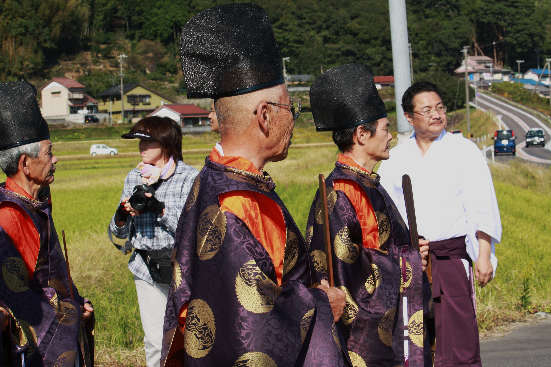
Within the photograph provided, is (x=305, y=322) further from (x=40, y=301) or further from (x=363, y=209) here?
(x=40, y=301)

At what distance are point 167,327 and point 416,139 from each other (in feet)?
8.80

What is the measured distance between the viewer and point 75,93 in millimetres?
73625

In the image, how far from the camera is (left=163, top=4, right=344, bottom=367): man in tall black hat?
1.90 m

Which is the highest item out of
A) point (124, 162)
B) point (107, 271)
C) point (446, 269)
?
point (446, 269)

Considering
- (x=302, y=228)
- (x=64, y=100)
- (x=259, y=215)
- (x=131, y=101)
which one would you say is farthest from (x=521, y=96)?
(x=259, y=215)

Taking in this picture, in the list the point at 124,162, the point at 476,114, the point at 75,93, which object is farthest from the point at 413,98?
the point at 75,93

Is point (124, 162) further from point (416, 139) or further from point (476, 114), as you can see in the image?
point (476, 114)

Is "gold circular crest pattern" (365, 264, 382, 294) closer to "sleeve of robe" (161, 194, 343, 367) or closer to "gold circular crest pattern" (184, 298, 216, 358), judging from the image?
"sleeve of robe" (161, 194, 343, 367)

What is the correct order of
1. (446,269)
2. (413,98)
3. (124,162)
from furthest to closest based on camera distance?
(124,162), (413,98), (446,269)

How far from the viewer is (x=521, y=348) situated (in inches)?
207

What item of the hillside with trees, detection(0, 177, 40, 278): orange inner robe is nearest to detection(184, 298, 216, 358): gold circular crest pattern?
detection(0, 177, 40, 278): orange inner robe

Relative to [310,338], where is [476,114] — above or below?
below

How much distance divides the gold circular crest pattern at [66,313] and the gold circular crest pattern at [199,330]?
114cm

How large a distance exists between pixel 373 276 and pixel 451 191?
1323 mm
